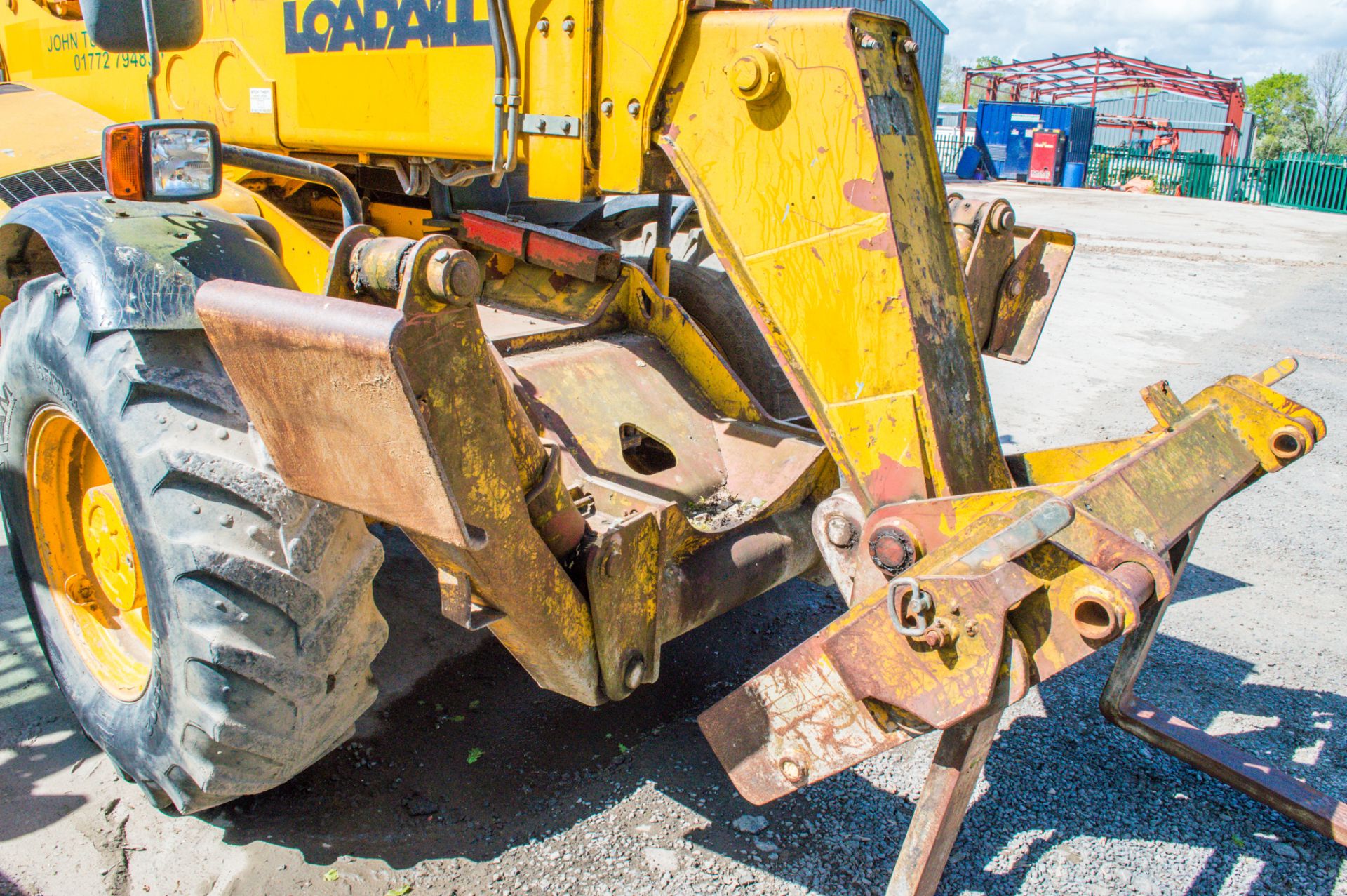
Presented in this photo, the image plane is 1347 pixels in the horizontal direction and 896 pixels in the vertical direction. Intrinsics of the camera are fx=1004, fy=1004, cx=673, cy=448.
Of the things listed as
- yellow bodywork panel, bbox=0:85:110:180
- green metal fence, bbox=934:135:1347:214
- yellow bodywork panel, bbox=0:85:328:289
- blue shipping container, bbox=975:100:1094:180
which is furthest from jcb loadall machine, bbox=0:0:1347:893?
blue shipping container, bbox=975:100:1094:180

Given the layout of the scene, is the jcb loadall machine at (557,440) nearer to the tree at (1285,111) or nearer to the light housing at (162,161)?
the light housing at (162,161)

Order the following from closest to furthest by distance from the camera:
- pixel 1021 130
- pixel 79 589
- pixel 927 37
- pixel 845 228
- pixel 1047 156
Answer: pixel 845 228
pixel 79 589
pixel 1047 156
pixel 1021 130
pixel 927 37

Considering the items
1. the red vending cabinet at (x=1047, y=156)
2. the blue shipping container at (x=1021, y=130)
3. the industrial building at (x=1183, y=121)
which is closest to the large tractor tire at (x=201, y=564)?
the red vending cabinet at (x=1047, y=156)

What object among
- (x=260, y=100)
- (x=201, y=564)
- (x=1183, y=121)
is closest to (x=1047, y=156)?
(x=1183, y=121)

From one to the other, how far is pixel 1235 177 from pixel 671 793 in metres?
31.2

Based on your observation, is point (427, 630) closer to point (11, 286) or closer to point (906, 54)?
point (11, 286)

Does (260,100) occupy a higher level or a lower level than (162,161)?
higher

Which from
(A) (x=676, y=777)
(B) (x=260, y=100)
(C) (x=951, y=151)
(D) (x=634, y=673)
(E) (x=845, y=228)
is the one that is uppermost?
(B) (x=260, y=100)

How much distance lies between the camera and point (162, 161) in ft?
7.29

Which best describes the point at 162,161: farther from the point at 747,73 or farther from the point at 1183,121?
the point at 1183,121

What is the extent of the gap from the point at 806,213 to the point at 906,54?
0.47 meters

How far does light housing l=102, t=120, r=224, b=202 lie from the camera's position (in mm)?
2168

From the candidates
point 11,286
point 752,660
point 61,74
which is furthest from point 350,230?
point 61,74

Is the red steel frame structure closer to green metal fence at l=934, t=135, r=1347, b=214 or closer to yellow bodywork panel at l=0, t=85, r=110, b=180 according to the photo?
green metal fence at l=934, t=135, r=1347, b=214
